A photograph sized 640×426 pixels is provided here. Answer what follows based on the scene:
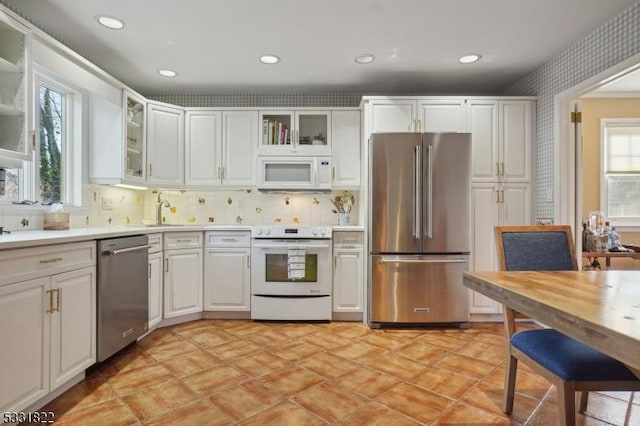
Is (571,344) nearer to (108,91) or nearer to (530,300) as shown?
(530,300)

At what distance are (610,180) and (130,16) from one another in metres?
5.44

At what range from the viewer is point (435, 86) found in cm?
386

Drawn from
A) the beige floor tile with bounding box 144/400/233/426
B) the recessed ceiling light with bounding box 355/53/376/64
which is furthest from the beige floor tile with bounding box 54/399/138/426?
the recessed ceiling light with bounding box 355/53/376/64

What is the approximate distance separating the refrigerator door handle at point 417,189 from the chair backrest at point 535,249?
129 centimetres

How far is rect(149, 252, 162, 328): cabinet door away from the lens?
2.91 meters

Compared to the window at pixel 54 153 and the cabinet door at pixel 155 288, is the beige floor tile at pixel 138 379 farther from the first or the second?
the window at pixel 54 153

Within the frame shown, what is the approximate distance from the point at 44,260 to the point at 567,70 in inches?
157

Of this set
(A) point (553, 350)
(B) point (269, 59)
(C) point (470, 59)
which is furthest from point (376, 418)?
(C) point (470, 59)

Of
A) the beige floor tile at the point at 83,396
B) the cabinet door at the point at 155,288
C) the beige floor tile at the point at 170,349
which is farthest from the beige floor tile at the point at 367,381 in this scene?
the cabinet door at the point at 155,288

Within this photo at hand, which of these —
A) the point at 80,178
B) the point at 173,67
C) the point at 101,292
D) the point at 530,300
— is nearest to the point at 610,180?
the point at 530,300

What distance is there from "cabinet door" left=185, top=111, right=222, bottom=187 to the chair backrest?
2869 millimetres

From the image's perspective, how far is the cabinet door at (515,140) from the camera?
11.2 ft

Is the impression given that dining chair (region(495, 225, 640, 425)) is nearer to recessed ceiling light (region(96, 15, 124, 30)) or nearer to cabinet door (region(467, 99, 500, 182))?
cabinet door (region(467, 99, 500, 182))

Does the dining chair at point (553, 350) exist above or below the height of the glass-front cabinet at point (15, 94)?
below
